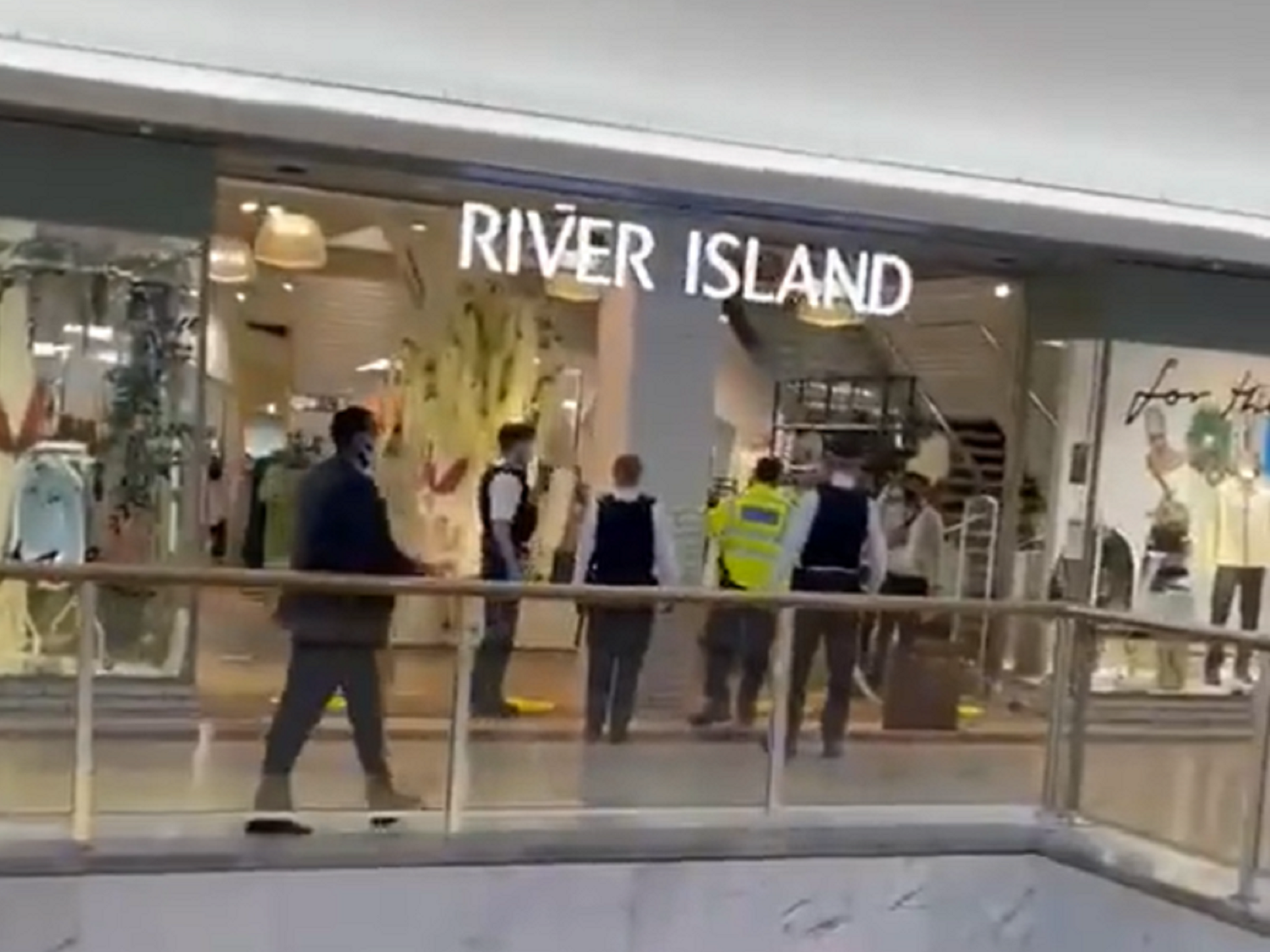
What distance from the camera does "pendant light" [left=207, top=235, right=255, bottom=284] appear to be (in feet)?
28.4

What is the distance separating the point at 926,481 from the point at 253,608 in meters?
5.84

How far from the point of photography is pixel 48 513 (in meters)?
8.07

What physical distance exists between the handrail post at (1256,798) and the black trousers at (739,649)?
1.65 m

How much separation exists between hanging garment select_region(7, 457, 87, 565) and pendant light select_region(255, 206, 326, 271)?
5.60 ft

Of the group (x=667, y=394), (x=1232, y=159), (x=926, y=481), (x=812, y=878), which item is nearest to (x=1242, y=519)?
(x=926, y=481)

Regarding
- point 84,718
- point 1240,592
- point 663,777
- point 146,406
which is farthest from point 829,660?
point 1240,592

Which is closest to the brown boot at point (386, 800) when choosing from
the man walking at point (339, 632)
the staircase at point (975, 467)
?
the man walking at point (339, 632)

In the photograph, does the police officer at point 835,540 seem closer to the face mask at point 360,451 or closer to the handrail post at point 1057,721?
the handrail post at point 1057,721

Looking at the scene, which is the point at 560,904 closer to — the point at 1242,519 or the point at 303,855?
the point at 303,855

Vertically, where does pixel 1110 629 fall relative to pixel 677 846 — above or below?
above

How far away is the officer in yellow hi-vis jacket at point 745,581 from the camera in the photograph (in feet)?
21.2

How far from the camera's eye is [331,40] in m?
7.18

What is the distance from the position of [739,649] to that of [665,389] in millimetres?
3803

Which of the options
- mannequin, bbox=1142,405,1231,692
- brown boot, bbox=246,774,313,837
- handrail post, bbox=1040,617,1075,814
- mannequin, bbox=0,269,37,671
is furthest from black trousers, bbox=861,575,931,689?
mannequin, bbox=1142,405,1231,692
